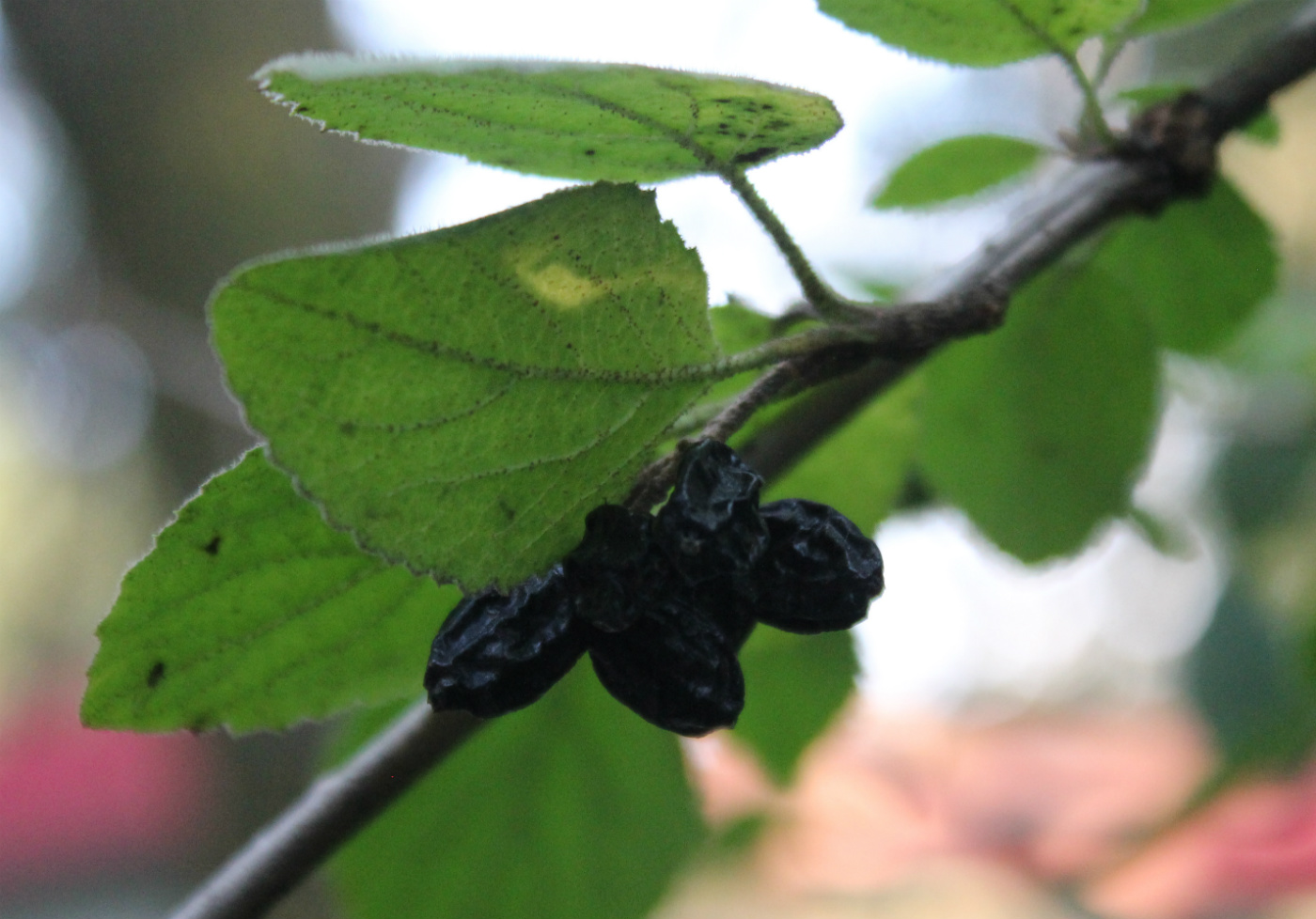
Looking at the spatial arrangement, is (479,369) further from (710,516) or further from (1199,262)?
(1199,262)

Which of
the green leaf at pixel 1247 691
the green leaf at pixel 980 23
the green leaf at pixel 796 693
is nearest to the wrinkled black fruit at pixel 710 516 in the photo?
the green leaf at pixel 980 23

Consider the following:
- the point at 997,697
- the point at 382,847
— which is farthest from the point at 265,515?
the point at 997,697

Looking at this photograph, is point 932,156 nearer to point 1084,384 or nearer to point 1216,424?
point 1084,384

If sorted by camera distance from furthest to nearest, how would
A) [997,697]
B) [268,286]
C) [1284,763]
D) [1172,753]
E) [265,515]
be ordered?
[997,697], [1172,753], [1284,763], [265,515], [268,286]

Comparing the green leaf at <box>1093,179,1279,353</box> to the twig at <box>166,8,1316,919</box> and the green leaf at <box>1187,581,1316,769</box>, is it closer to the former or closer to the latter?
the twig at <box>166,8,1316,919</box>

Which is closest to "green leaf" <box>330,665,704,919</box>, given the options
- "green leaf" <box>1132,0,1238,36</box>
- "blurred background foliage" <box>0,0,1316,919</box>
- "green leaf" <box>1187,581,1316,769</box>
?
"blurred background foliage" <box>0,0,1316,919</box>

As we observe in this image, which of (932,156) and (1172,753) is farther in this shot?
(1172,753)

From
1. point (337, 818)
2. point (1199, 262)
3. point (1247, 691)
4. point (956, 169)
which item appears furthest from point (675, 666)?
point (1247, 691)
